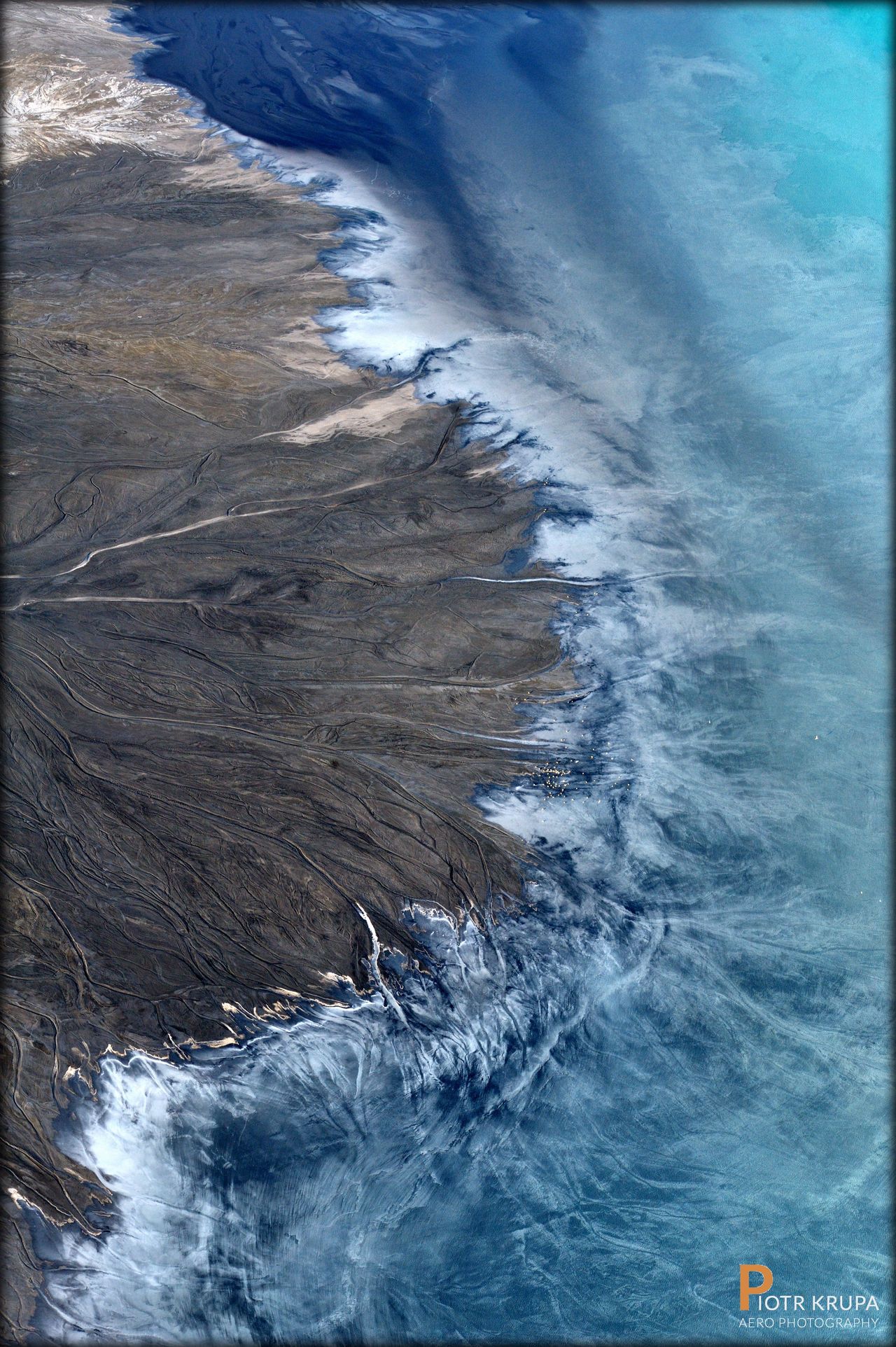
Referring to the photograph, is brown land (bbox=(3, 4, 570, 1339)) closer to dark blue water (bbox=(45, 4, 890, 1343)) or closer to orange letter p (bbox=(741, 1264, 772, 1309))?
dark blue water (bbox=(45, 4, 890, 1343))

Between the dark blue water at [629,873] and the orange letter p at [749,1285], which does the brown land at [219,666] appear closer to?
the dark blue water at [629,873]

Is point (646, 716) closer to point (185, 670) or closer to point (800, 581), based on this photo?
point (800, 581)

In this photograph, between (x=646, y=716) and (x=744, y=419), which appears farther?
(x=744, y=419)

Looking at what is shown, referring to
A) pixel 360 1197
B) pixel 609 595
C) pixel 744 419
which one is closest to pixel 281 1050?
pixel 360 1197

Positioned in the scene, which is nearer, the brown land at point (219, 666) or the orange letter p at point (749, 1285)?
the orange letter p at point (749, 1285)

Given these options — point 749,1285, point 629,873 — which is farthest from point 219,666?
point 749,1285

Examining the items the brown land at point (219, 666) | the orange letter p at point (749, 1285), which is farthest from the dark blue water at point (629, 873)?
the brown land at point (219, 666)

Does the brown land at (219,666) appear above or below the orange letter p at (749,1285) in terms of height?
above
